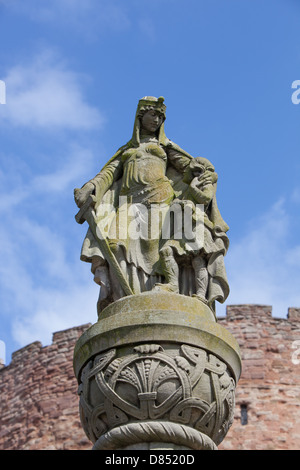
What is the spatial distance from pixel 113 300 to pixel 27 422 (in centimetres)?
1380

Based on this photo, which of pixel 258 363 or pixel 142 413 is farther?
pixel 258 363

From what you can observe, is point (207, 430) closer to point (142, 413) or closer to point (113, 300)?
point (142, 413)

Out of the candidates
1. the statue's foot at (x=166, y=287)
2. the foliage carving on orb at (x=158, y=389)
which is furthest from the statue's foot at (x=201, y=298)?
the foliage carving on orb at (x=158, y=389)

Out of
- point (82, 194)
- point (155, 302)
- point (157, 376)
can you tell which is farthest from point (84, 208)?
point (157, 376)

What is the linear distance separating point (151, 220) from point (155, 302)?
0.97m

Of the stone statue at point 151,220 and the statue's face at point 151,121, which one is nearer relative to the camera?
the stone statue at point 151,220

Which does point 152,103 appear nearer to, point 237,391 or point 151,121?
point 151,121

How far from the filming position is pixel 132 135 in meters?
7.09

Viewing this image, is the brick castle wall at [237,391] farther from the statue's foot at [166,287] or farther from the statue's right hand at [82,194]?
the statue's foot at [166,287]

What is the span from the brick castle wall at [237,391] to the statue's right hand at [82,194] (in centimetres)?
1189

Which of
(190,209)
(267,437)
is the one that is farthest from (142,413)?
(267,437)

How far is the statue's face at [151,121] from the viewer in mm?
6977

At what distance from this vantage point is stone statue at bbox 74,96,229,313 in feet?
20.1

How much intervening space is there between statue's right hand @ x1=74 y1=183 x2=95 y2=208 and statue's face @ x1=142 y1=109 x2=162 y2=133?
842mm
